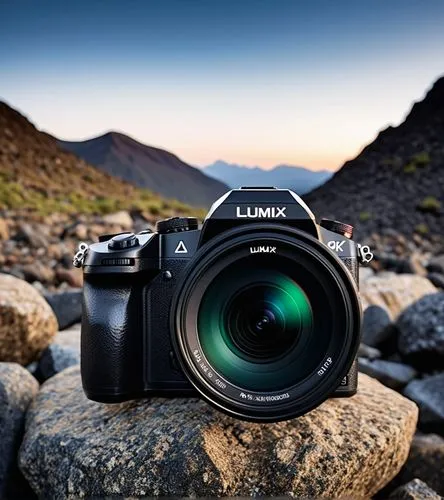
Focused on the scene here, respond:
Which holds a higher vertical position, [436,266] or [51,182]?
[51,182]

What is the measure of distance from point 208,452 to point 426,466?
1.02 metres

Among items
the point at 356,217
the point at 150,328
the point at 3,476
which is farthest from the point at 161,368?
the point at 356,217

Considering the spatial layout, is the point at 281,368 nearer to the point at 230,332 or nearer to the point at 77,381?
the point at 230,332

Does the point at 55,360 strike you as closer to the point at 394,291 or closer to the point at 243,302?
the point at 243,302

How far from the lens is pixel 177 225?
188cm

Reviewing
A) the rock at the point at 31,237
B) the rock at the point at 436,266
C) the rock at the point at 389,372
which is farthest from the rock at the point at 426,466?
the rock at the point at 31,237

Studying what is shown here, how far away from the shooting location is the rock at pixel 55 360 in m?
3.00

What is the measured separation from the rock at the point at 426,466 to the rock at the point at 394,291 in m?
2.00

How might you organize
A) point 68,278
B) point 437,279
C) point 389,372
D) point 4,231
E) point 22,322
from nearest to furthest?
point 22,322
point 389,372
point 68,278
point 437,279
point 4,231

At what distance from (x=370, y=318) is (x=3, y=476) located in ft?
7.65

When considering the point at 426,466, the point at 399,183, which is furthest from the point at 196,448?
the point at 399,183

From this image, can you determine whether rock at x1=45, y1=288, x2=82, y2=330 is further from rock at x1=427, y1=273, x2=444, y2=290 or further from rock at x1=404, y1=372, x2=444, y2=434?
rock at x1=427, y1=273, x2=444, y2=290

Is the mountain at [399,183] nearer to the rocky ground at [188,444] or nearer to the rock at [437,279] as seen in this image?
the rock at [437,279]

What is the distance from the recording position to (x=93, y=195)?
14062 millimetres
